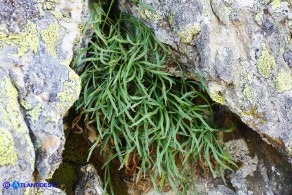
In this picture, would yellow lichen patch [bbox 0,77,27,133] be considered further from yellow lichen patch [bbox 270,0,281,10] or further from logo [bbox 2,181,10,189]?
yellow lichen patch [bbox 270,0,281,10]

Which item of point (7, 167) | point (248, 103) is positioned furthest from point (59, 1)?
point (248, 103)

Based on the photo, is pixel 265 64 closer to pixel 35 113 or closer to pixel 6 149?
pixel 35 113

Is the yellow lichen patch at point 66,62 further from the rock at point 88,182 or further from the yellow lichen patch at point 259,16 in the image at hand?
the yellow lichen patch at point 259,16

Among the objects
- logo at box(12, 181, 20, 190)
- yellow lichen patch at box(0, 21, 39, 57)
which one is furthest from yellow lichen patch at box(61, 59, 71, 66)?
logo at box(12, 181, 20, 190)

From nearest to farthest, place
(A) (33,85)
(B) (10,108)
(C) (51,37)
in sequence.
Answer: (B) (10,108) → (A) (33,85) → (C) (51,37)

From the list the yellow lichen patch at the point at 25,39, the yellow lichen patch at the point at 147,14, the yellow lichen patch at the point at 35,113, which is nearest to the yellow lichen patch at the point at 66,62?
the yellow lichen patch at the point at 25,39

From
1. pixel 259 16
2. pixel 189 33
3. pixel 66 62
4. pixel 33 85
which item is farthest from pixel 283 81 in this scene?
pixel 33 85
